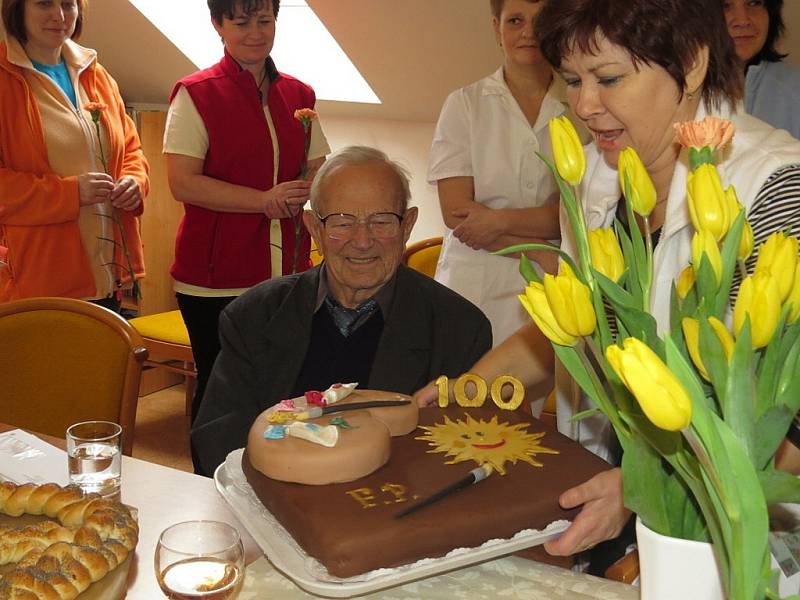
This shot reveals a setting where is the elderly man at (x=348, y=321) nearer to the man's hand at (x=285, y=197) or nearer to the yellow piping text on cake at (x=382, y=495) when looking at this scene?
the man's hand at (x=285, y=197)

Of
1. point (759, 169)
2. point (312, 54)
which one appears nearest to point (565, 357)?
point (759, 169)

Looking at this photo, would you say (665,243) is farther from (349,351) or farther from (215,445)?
(215,445)

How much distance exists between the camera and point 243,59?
2.56m

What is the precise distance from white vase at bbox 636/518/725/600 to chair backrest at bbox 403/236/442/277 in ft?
7.69

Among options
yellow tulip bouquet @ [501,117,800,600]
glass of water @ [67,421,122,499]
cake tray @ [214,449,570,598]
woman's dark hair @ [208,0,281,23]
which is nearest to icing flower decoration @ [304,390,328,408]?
cake tray @ [214,449,570,598]

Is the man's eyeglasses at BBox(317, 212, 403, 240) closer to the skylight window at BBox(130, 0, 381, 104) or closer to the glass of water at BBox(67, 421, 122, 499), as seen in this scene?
the glass of water at BBox(67, 421, 122, 499)

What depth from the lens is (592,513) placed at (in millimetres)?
1059

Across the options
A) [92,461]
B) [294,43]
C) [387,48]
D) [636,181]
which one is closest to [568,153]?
[636,181]

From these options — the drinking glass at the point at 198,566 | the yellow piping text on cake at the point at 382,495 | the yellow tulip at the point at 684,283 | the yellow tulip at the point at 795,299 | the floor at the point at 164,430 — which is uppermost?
the yellow tulip at the point at 795,299

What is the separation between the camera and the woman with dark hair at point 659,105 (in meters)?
1.07

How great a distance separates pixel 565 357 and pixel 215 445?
112cm

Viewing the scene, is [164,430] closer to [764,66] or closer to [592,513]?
[764,66]

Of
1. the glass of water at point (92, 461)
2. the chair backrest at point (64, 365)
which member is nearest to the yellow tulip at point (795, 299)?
the glass of water at point (92, 461)

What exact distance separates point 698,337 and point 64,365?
5.23 ft
